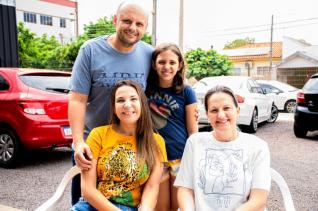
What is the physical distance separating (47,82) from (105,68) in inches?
144

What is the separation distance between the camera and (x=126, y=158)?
223 cm

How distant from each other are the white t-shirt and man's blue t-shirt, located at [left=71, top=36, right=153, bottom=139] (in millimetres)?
646

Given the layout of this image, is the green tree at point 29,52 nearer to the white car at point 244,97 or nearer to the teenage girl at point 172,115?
the white car at point 244,97

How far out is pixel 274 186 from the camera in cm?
472

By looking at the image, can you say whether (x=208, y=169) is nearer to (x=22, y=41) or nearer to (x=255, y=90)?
(x=255, y=90)

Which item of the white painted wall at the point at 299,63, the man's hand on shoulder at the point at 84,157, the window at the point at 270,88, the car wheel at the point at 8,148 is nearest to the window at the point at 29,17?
the white painted wall at the point at 299,63

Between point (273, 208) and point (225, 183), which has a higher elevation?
point (225, 183)

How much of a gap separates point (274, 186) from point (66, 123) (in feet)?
10.6

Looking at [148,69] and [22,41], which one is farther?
[22,41]

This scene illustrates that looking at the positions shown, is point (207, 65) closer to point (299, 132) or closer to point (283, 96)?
point (283, 96)

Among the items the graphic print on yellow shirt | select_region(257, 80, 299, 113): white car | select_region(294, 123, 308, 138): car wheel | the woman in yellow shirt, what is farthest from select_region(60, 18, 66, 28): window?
the graphic print on yellow shirt

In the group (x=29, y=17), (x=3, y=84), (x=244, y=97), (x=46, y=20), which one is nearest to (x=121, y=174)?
(x=3, y=84)

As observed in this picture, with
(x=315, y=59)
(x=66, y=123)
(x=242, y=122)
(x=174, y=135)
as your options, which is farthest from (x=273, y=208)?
(x=315, y=59)

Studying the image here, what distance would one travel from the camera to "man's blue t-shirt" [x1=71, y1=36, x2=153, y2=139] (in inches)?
92.4
